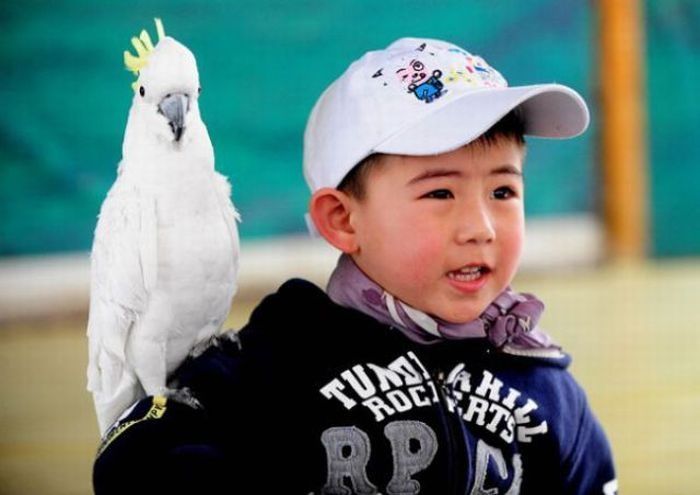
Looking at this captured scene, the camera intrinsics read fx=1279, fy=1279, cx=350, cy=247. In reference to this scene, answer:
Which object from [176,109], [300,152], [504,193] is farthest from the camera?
[300,152]

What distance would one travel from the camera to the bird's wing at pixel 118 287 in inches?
54.0

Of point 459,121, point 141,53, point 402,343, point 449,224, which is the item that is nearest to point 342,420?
point 402,343

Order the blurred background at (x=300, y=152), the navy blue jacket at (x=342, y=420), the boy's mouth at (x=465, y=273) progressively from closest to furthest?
the navy blue jacket at (x=342, y=420) < the boy's mouth at (x=465, y=273) < the blurred background at (x=300, y=152)

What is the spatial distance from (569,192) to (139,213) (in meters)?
3.82

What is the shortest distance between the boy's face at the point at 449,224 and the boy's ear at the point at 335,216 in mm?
33

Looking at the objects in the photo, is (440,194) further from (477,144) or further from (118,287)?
(118,287)

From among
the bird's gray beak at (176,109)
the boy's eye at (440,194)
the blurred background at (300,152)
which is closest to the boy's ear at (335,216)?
the boy's eye at (440,194)

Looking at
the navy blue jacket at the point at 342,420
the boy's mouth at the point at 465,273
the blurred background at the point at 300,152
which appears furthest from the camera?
the blurred background at the point at 300,152

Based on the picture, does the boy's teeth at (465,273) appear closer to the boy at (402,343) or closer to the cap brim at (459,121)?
the boy at (402,343)

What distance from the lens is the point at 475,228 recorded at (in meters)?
1.42

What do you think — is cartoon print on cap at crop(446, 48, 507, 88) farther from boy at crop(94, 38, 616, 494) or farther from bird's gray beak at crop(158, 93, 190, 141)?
bird's gray beak at crop(158, 93, 190, 141)

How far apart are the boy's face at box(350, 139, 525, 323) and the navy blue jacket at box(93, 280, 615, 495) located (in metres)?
0.07

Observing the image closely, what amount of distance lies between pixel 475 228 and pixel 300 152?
3247 mm

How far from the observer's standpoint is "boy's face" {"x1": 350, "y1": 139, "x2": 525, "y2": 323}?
4.72 ft
